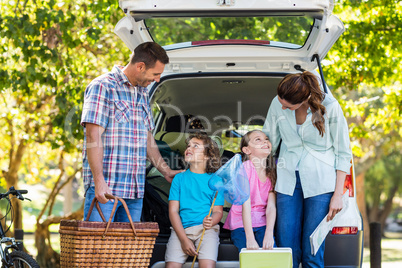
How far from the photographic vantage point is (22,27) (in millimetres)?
6984

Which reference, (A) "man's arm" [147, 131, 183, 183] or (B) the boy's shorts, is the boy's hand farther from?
(A) "man's arm" [147, 131, 183, 183]

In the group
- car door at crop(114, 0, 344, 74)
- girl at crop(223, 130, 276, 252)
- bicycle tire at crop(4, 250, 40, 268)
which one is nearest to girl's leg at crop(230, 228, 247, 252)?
girl at crop(223, 130, 276, 252)

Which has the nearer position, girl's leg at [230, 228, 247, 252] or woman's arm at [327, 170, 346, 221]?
woman's arm at [327, 170, 346, 221]

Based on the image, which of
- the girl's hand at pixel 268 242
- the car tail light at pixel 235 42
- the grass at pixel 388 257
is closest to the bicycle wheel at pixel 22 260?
the girl's hand at pixel 268 242

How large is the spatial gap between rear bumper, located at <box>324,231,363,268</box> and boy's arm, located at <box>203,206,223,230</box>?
0.74 m

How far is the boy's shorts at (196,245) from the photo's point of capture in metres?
4.00

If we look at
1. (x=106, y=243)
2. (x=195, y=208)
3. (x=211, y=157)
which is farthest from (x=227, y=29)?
(x=106, y=243)

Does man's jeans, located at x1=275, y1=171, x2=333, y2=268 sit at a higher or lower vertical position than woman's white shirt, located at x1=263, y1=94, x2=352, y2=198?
lower

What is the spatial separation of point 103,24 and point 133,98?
4942 mm

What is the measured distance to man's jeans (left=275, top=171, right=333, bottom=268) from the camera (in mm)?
3764

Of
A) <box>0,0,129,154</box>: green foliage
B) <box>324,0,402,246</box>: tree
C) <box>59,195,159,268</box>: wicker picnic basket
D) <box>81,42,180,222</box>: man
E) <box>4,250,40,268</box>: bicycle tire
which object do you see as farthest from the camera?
<box>324,0,402,246</box>: tree

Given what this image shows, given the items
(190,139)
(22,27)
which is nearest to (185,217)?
(190,139)

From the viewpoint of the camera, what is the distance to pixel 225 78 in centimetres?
525

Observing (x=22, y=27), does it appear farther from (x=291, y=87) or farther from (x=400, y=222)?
(x=400, y=222)
